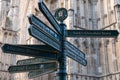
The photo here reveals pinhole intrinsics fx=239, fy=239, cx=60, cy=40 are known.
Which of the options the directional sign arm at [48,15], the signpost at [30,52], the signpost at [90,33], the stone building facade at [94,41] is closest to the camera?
the directional sign arm at [48,15]

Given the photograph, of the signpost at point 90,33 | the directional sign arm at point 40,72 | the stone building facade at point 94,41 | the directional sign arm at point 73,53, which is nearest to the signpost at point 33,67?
the directional sign arm at point 40,72

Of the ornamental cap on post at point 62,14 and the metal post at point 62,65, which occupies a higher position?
the ornamental cap on post at point 62,14

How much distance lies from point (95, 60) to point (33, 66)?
1262 centimetres

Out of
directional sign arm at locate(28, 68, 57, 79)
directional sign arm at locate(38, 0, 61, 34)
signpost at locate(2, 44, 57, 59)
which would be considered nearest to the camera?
directional sign arm at locate(38, 0, 61, 34)

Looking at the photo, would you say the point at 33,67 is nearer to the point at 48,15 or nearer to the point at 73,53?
the point at 73,53

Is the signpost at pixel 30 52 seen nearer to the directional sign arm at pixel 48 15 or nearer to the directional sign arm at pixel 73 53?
the directional sign arm at pixel 73 53

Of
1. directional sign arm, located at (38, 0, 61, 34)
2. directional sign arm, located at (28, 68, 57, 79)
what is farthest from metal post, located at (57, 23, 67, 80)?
directional sign arm, located at (28, 68, 57, 79)

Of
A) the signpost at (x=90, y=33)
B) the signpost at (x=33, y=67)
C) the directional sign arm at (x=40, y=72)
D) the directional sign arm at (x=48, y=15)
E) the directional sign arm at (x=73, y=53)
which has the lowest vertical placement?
the directional sign arm at (x=40, y=72)

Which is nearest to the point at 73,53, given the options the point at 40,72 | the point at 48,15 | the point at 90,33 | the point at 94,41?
the point at 90,33

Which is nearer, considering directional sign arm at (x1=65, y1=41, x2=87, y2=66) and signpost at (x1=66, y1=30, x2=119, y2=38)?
directional sign arm at (x1=65, y1=41, x2=87, y2=66)

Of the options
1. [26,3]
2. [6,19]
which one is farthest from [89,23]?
Answer: [6,19]

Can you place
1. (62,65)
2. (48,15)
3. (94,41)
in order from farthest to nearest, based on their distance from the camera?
(94,41) → (62,65) → (48,15)

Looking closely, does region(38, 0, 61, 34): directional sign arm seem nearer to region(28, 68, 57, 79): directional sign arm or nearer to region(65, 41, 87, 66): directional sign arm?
region(65, 41, 87, 66): directional sign arm

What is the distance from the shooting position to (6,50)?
473cm
